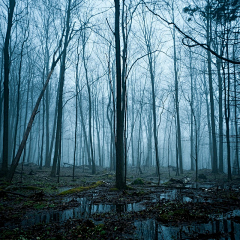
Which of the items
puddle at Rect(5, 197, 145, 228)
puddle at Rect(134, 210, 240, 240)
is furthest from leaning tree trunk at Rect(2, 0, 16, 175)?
puddle at Rect(134, 210, 240, 240)

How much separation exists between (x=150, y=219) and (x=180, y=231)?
0.72 metres

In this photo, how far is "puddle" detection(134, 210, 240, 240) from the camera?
234 centimetres

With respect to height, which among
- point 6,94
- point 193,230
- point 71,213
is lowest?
point 71,213

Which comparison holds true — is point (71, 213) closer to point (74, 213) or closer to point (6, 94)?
point (74, 213)

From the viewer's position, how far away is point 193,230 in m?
2.52

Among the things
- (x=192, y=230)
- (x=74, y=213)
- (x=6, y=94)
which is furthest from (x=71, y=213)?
(x=6, y=94)

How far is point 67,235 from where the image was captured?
2.54 meters

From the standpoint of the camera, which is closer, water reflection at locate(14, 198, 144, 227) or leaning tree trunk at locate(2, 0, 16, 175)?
water reflection at locate(14, 198, 144, 227)

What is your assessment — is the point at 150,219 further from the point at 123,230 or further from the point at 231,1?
the point at 231,1

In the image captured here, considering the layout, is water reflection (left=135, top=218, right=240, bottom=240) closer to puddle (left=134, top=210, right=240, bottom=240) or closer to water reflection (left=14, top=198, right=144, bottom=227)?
puddle (left=134, top=210, right=240, bottom=240)

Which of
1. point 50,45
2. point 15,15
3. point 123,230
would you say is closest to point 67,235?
point 123,230

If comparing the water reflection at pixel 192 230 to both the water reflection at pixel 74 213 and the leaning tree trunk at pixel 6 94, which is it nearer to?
the water reflection at pixel 74 213

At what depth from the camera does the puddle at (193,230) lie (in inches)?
92.1

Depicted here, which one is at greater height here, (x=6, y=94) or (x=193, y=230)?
(x=6, y=94)
